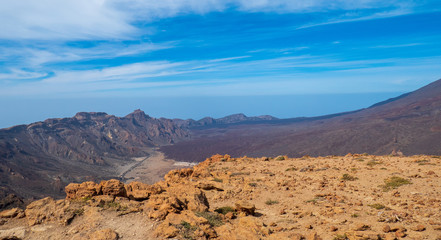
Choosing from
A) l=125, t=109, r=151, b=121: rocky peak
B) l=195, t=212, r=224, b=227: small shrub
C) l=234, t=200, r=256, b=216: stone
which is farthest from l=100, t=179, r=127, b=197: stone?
l=125, t=109, r=151, b=121: rocky peak

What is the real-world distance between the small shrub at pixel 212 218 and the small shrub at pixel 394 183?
25.4 ft

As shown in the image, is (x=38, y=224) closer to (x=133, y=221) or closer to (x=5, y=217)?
(x=5, y=217)

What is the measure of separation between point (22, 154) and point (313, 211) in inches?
4284

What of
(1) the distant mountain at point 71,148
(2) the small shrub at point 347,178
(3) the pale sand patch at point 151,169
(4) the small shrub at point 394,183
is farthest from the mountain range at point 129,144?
(4) the small shrub at point 394,183

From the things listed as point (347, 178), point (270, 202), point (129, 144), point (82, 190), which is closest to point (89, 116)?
point (129, 144)

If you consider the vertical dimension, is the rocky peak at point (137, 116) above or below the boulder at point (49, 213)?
above

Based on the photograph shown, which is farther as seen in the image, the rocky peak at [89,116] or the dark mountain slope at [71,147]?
the rocky peak at [89,116]

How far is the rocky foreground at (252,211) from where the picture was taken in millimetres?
7574

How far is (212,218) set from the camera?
27.5 ft

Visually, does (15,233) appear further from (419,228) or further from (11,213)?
(419,228)

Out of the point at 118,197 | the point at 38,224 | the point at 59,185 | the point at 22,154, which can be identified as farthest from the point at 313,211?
the point at 22,154

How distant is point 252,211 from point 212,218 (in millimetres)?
1836

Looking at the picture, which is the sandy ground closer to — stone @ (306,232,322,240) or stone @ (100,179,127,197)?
stone @ (100,179,127,197)

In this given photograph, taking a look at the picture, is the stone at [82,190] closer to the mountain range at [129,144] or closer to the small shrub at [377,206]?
the small shrub at [377,206]
